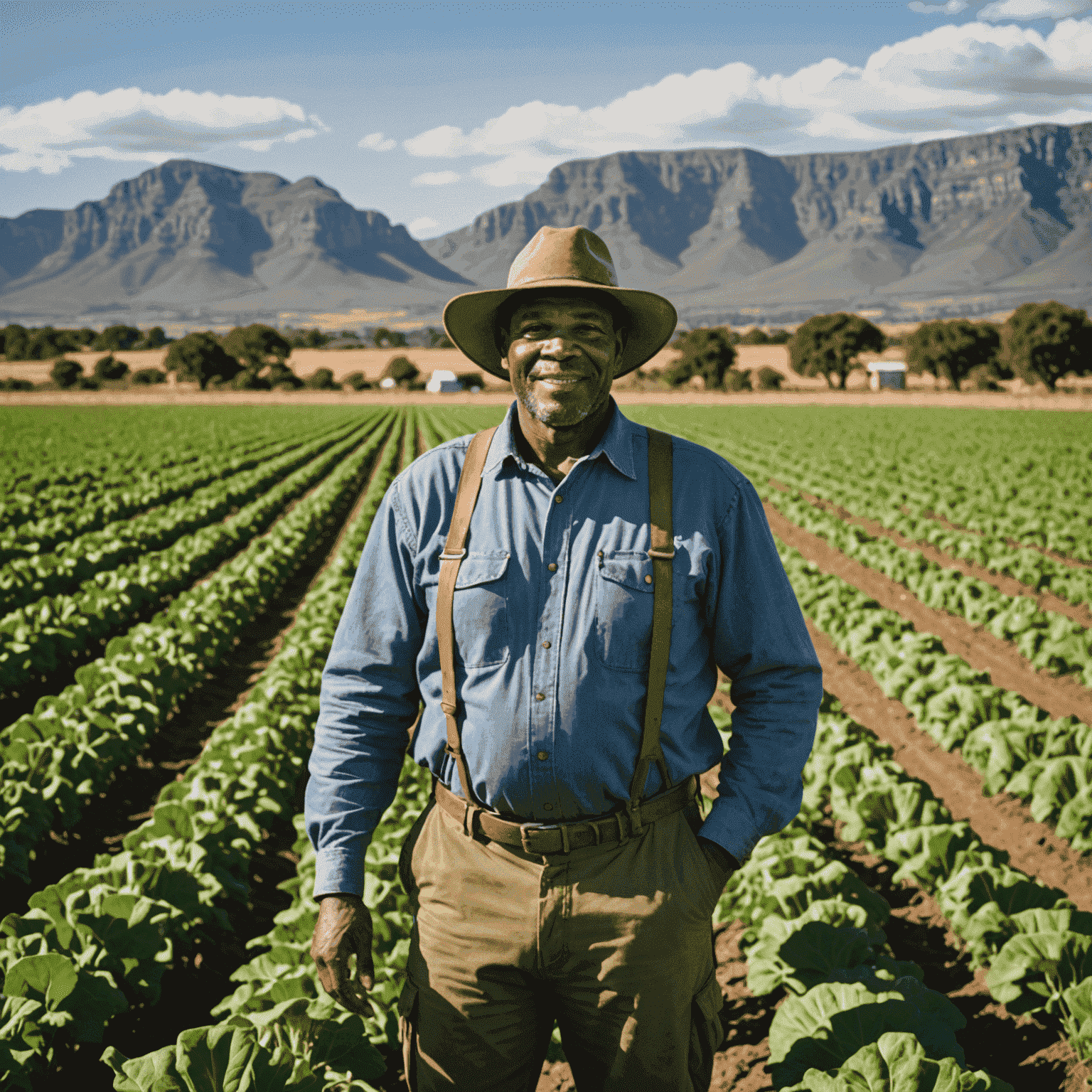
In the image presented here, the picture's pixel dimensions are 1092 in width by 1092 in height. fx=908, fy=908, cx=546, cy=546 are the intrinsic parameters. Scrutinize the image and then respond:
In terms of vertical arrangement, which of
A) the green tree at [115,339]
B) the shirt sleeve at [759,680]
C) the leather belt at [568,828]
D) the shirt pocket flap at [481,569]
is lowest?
the leather belt at [568,828]

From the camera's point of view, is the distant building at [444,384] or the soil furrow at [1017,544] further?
the distant building at [444,384]

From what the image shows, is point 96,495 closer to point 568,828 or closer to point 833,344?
point 568,828

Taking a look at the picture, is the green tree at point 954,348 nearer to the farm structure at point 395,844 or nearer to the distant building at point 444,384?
the distant building at point 444,384

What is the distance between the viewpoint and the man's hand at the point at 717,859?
2.22 metres

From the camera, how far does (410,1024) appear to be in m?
2.35

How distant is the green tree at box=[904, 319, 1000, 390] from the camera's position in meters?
82.4

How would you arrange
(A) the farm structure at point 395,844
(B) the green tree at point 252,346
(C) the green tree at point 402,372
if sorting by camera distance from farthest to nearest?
(C) the green tree at point 402,372 < (B) the green tree at point 252,346 < (A) the farm structure at point 395,844

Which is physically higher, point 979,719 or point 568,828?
point 568,828

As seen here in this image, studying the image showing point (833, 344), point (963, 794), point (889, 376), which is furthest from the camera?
point (889, 376)

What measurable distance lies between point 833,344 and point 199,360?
67214 mm

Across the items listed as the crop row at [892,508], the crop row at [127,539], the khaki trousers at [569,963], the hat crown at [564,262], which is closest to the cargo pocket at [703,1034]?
the khaki trousers at [569,963]

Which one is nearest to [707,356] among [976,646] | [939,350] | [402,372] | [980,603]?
[939,350]

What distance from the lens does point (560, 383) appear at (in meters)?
2.25

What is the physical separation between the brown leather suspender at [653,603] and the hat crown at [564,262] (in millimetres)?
415
